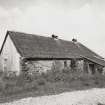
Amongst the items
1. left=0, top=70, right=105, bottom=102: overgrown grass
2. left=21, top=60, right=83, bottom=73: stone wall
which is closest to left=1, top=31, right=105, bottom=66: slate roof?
left=21, top=60, right=83, bottom=73: stone wall

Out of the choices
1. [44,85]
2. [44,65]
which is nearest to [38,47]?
[44,65]

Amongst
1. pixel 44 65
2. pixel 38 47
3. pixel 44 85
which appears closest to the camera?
pixel 44 85

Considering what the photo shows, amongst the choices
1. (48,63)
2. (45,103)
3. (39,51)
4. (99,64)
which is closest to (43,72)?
(48,63)

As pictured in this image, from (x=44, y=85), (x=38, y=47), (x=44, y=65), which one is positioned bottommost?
(x=44, y=85)

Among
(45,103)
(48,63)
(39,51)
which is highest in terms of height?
(39,51)

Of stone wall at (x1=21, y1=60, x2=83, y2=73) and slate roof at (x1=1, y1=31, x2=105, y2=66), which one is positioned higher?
slate roof at (x1=1, y1=31, x2=105, y2=66)

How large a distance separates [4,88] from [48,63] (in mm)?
8628

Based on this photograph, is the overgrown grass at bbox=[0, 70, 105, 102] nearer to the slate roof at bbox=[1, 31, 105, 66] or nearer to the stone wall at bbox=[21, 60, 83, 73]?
the stone wall at bbox=[21, 60, 83, 73]

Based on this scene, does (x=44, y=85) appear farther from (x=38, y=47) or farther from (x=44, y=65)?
(x=38, y=47)

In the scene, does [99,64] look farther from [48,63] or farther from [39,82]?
[39,82]

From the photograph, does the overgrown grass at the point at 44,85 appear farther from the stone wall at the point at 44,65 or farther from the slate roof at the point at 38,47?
the slate roof at the point at 38,47

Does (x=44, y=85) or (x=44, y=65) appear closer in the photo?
(x=44, y=85)

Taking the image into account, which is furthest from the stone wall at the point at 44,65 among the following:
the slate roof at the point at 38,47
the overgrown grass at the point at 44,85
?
the overgrown grass at the point at 44,85

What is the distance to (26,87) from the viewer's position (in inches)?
539
